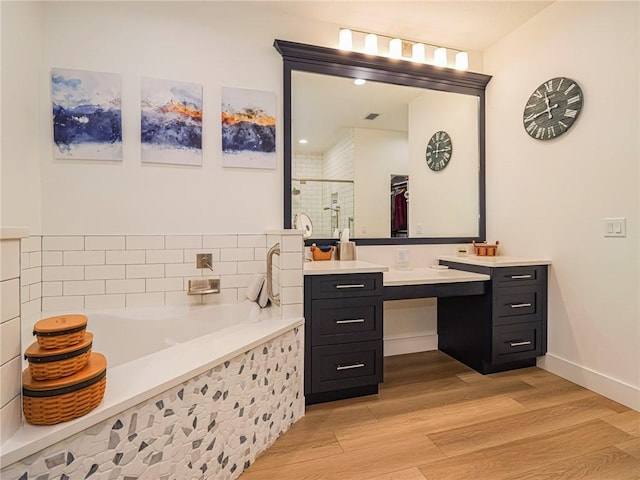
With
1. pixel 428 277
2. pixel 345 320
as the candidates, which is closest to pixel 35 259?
pixel 345 320

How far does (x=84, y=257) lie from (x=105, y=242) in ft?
0.49

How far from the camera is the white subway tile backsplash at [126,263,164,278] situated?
2.09 metres

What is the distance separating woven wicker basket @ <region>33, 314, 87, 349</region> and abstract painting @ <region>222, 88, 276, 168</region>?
1.56 meters

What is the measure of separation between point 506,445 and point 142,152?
8.79 ft

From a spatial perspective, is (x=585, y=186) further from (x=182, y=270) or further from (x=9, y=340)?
(x=9, y=340)

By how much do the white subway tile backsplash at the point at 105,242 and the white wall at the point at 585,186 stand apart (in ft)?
9.87

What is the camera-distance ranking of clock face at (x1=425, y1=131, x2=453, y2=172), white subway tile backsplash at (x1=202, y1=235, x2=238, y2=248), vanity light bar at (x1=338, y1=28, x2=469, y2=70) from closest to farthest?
white subway tile backsplash at (x1=202, y1=235, x2=238, y2=248)
vanity light bar at (x1=338, y1=28, x2=469, y2=70)
clock face at (x1=425, y1=131, x2=453, y2=172)

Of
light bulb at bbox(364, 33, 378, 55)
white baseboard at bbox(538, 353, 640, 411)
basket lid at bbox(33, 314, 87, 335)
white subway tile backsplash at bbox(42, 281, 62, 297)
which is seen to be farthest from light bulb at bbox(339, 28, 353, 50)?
white baseboard at bbox(538, 353, 640, 411)

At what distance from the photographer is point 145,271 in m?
2.12

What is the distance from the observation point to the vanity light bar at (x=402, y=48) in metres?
2.48

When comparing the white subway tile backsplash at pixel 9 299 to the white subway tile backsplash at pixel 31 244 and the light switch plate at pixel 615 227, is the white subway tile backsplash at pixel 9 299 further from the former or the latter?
the light switch plate at pixel 615 227

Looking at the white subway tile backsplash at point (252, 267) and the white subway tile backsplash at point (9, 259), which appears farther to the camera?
the white subway tile backsplash at point (252, 267)

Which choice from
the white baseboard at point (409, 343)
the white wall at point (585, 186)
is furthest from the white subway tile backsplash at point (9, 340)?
the white wall at point (585, 186)

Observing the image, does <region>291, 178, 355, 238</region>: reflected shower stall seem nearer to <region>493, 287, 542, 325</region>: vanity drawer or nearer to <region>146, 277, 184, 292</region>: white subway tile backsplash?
<region>146, 277, 184, 292</region>: white subway tile backsplash
